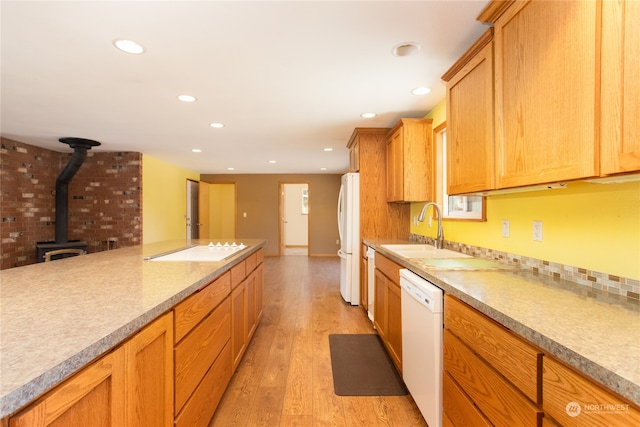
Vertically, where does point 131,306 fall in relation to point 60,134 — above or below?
below

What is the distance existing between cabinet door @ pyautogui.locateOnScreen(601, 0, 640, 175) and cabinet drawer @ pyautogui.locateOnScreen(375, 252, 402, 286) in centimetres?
132

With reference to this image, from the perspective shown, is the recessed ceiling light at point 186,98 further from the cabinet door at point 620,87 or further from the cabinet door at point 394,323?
the cabinet door at point 620,87

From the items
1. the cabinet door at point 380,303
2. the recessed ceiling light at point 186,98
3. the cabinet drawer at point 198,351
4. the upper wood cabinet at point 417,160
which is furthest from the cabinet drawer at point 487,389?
the recessed ceiling light at point 186,98

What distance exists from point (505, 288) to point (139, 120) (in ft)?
12.0

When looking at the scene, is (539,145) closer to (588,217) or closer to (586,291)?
(588,217)

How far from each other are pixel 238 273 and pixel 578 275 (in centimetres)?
193

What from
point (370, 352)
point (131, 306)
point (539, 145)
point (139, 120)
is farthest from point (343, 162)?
point (131, 306)

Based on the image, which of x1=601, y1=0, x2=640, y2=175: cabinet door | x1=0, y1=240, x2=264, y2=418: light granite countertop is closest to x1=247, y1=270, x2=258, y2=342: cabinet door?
x1=0, y1=240, x2=264, y2=418: light granite countertop

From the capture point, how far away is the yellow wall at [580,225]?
112 cm

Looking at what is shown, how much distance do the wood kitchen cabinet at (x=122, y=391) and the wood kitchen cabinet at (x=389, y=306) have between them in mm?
1456

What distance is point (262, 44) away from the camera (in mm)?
1753

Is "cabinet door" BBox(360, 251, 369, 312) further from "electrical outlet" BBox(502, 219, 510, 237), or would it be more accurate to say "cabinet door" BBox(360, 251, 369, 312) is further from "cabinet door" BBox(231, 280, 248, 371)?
"electrical outlet" BBox(502, 219, 510, 237)

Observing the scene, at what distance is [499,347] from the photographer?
1003 millimetres

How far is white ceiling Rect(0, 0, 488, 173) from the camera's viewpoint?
4.87ft
